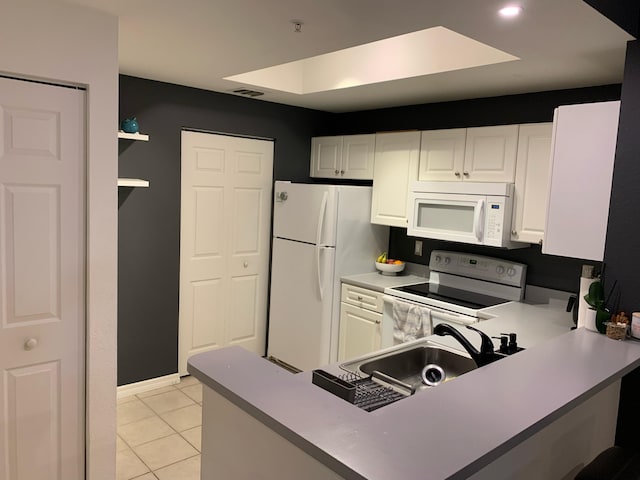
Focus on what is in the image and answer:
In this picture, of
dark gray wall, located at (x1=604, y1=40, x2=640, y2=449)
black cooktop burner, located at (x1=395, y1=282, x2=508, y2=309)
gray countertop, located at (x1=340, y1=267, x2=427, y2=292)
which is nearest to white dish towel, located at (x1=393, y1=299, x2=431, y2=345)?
black cooktop burner, located at (x1=395, y1=282, x2=508, y2=309)

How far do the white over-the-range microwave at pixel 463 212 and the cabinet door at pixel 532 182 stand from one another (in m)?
0.06

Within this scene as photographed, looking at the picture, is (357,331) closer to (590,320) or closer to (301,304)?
(301,304)

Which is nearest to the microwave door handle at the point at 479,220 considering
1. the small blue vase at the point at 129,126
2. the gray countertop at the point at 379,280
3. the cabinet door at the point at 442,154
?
the cabinet door at the point at 442,154

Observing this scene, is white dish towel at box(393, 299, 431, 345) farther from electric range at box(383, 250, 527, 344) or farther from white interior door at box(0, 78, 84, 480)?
white interior door at box(0, 78, 84, 480)

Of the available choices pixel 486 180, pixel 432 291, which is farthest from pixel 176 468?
pixel 486 180

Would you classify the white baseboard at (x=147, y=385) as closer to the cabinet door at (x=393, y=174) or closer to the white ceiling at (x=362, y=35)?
the cabinet door at (x=393, y=174)

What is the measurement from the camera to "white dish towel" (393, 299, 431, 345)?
344 centimetres

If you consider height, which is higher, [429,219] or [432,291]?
[429,219]

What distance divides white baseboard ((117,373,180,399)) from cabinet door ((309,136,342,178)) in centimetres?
221

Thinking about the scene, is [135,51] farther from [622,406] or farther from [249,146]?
[622,406]

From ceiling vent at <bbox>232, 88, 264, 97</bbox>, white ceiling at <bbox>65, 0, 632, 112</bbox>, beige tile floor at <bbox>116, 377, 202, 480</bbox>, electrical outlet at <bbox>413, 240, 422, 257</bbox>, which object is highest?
ceiling vent at <bbox>232, 88, 264, 97</bbox>

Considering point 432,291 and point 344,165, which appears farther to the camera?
point 344,165

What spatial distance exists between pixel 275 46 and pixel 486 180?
178 centimetres

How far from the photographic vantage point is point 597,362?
6.06 feet
